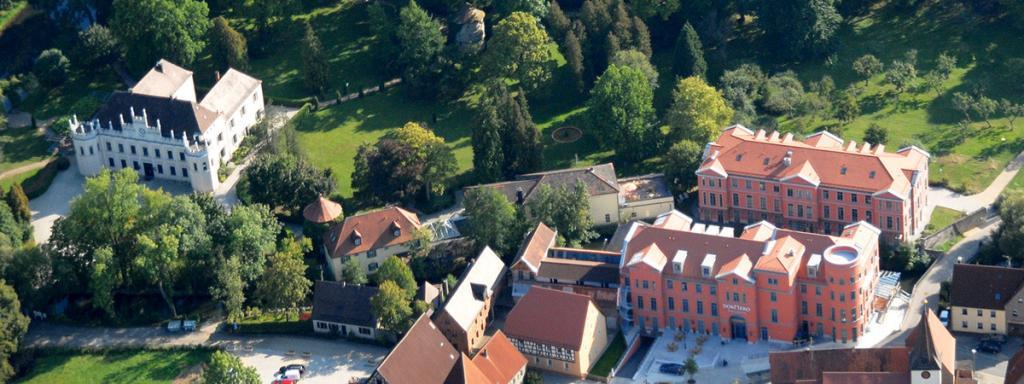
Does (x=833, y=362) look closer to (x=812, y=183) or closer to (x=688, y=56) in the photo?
(x=812, y=183)

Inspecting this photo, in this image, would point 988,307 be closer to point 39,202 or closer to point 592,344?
point 592,344

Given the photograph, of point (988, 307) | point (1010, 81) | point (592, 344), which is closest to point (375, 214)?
point (592, 344)

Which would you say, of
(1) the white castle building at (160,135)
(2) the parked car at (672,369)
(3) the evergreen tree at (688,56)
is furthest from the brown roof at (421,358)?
(3) the evergreen tree at (688,56)

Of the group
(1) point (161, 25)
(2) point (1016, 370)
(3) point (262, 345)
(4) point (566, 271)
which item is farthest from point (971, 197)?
(1) point (161, 25)

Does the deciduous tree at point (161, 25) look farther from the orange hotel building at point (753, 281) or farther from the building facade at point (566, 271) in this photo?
the orange hotel building at point (753, 281)

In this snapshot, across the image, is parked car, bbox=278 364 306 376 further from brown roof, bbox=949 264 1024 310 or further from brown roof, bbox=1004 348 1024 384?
brown roof, bbox=1004 348 1024 384
